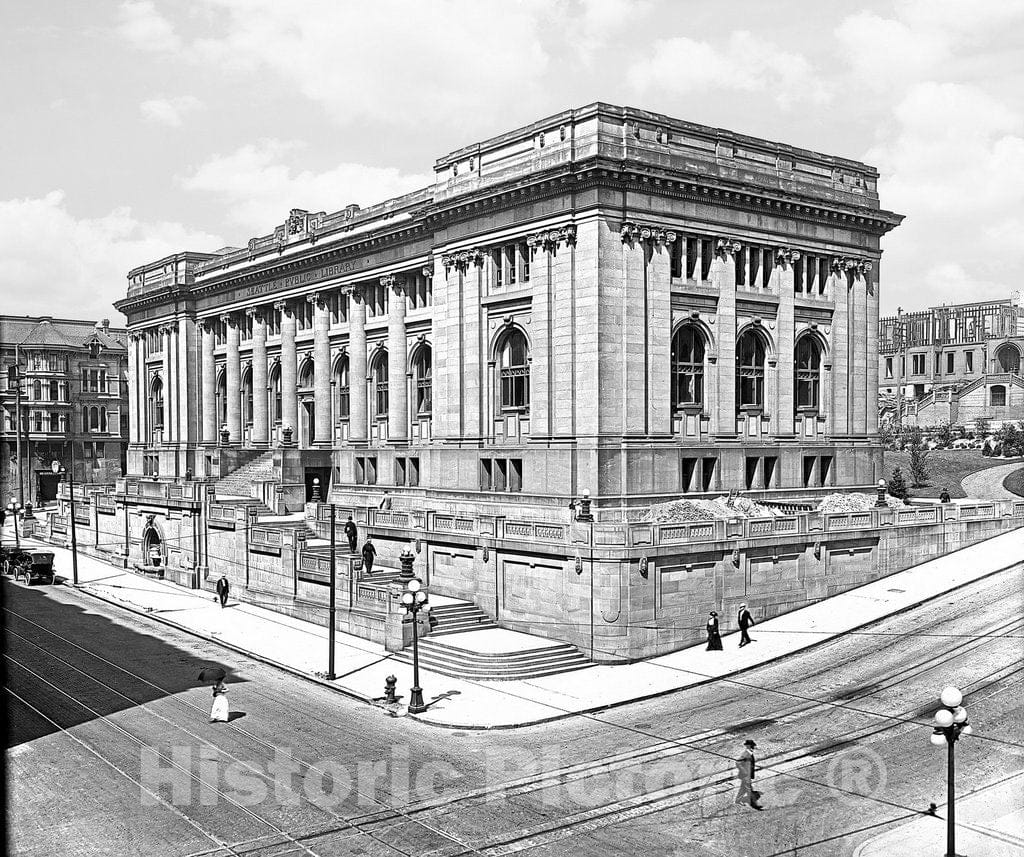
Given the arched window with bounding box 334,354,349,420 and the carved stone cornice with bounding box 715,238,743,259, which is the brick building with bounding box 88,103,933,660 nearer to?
the carved stone cornice with bounding box 715,238,743,259

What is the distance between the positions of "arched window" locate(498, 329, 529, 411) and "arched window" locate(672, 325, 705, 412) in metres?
7.18

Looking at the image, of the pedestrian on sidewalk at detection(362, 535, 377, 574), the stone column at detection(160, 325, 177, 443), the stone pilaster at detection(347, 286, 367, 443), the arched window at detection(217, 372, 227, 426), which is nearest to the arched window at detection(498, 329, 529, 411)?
the pedestrian on sidewalk at detection(362, 535, 377, 574)

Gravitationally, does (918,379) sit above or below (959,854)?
above

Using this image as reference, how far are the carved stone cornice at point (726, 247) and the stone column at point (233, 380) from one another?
1648 inches

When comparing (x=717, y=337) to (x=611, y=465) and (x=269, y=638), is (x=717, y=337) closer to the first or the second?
(x=611, y=465)

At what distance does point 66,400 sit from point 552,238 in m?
78.3

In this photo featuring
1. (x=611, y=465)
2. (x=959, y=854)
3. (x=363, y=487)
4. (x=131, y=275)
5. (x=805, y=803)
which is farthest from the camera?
(x=131, y=275)

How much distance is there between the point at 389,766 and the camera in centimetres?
2795

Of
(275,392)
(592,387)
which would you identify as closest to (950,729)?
(592,387)

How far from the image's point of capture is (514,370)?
2141 inches

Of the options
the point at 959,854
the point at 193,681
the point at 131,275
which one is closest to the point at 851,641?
the point at 959,854

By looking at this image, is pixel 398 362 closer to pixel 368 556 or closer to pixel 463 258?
pixel 463 258

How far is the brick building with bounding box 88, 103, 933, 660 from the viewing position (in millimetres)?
42625

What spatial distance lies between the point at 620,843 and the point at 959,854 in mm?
6615
